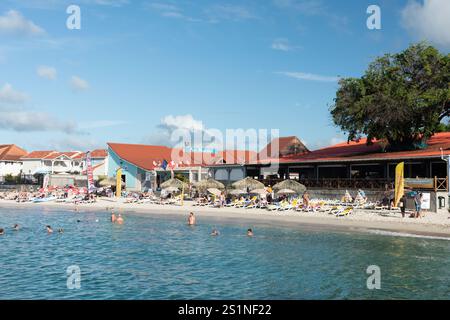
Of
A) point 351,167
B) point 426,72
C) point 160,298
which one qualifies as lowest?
point 160,298

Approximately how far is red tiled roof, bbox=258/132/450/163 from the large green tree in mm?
1519

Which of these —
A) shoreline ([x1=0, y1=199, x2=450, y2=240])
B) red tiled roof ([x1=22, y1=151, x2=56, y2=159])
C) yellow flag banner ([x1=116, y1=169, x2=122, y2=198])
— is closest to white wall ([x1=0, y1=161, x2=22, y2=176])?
red tiled roof ([x1=22, y1=151, x2=56, y2=159])

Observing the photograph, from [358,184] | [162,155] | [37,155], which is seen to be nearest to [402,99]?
[358,184]

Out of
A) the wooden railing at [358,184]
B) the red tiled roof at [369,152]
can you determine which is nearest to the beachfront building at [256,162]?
the red tiled roof at [369,152]

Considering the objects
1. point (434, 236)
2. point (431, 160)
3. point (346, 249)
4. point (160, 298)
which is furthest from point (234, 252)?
point (431, 160)

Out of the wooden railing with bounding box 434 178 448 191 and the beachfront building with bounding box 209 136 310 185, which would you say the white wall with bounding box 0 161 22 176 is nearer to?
the beachfront building with bounding box 209 136 310 185

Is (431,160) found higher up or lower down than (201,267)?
higher up

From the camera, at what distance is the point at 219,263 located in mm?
19594

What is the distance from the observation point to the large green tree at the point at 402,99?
126 ft

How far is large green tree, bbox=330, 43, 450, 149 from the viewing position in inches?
→ 1512

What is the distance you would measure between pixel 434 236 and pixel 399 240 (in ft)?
6.96

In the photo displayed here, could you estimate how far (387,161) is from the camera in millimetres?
36969
